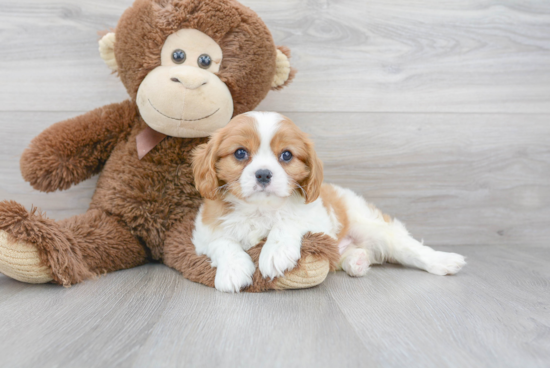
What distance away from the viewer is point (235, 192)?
129cm

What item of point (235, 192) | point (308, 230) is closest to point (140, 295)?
point (235, 192)

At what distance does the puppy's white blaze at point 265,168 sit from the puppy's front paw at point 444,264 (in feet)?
2.25

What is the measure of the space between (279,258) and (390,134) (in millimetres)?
1073

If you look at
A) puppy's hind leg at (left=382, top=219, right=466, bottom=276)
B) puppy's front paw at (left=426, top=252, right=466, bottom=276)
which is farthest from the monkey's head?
puppy's front paw at (left=426, top=252, right=466, bottom=276)

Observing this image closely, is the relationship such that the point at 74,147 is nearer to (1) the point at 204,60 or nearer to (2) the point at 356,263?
(1) the point at 204,60

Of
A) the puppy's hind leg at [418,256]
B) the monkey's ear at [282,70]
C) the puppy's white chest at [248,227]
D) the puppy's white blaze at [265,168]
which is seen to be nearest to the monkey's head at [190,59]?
the monkey's ear at [282,70]

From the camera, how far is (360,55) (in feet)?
6.49

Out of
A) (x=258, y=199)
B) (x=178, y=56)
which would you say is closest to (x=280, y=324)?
(x=258, y=199)

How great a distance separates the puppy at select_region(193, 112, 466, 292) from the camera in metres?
1.26

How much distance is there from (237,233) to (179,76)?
58 centimetres

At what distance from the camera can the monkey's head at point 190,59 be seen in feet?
4.71

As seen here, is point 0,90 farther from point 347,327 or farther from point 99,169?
point 347,327

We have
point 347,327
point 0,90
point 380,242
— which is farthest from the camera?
point 0,90

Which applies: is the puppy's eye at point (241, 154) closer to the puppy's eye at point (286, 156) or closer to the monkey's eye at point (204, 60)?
the puppy's eye at point (286, 156)
